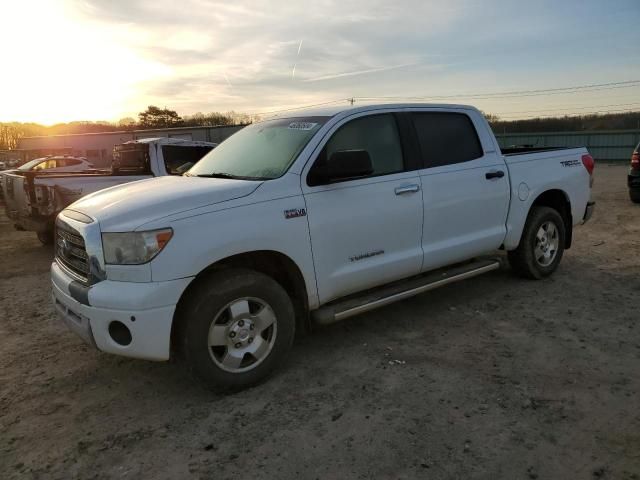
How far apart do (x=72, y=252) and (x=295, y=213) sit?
1.57 m

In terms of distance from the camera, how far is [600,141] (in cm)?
3453

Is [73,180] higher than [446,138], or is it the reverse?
[73,180]

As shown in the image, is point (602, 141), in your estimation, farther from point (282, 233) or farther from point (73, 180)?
point (282, 233)

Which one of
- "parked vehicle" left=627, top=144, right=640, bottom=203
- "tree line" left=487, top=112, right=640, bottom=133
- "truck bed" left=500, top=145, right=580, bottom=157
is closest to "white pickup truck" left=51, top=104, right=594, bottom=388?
"truck bed" left=500, top=145, right=580, bottom=157

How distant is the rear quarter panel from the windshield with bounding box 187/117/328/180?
2.30m

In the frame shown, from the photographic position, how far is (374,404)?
3217 mm

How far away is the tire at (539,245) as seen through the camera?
5422 mm

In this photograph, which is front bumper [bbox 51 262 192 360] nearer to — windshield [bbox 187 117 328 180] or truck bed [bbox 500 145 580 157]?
windshield [bbox 187 117 328 180]

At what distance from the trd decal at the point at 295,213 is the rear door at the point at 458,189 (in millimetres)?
1237

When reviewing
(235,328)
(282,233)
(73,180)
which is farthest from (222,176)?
(73,180)

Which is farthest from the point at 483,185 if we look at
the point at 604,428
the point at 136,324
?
the point at 136,324

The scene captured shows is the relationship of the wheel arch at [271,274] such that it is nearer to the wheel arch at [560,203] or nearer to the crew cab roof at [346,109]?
the crew cab roof at [346,109]

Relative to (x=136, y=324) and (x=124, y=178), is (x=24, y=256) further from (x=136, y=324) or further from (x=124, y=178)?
(x=136, y=324)

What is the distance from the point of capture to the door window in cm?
399
